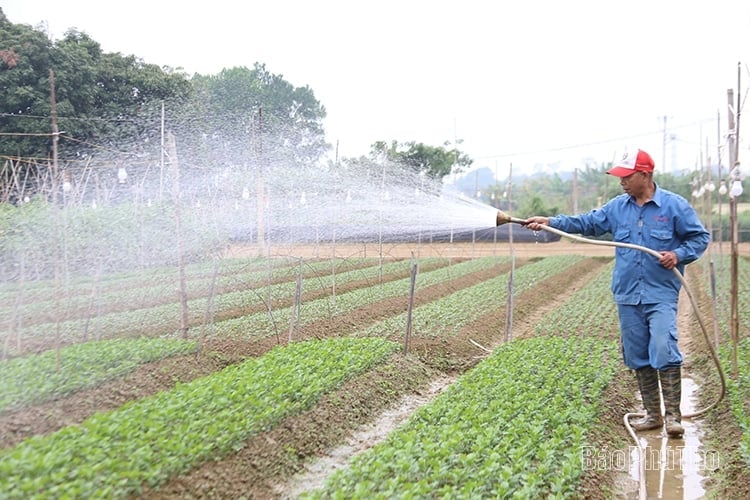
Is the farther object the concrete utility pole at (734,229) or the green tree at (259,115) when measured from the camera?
the green tree at (259,115)

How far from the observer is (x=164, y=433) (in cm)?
549

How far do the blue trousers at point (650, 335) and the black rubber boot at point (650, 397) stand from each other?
96mm

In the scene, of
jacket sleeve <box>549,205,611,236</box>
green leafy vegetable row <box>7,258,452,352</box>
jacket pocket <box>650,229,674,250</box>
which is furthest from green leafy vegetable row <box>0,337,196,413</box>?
jacket pocket <box>650,229,674,250</box>

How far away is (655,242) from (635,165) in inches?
29.5

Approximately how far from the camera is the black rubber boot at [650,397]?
→ 7156mm

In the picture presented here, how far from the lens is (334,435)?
7102 millimetres

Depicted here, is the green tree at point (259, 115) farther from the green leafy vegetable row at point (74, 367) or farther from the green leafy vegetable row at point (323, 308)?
the green leafy vegetable row at point (74, 367)

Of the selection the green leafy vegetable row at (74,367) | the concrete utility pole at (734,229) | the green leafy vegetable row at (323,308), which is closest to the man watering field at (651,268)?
the concrete utility pole at (734,229)

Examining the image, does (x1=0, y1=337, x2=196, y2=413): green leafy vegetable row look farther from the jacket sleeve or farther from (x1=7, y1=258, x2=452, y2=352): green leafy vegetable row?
the jacket sleeve

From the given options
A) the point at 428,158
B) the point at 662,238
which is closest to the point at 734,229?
the point at 662,238

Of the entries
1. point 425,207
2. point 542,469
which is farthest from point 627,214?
point 425,207

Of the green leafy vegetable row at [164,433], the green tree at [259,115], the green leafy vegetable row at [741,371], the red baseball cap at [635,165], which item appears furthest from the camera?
the green tree at [259,115]

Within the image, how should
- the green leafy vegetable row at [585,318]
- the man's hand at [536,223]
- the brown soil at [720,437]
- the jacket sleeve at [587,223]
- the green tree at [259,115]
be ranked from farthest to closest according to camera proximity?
1. the green tree at [259,115]
2. the green leafy vegetable row at [585,318]
3. the jacket sleeve at [587,223]
4. the man's hand at [536,223]
5. the brown soil at [720,437]

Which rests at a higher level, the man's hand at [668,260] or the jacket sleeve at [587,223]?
the jacket sleeve at [587,223]
